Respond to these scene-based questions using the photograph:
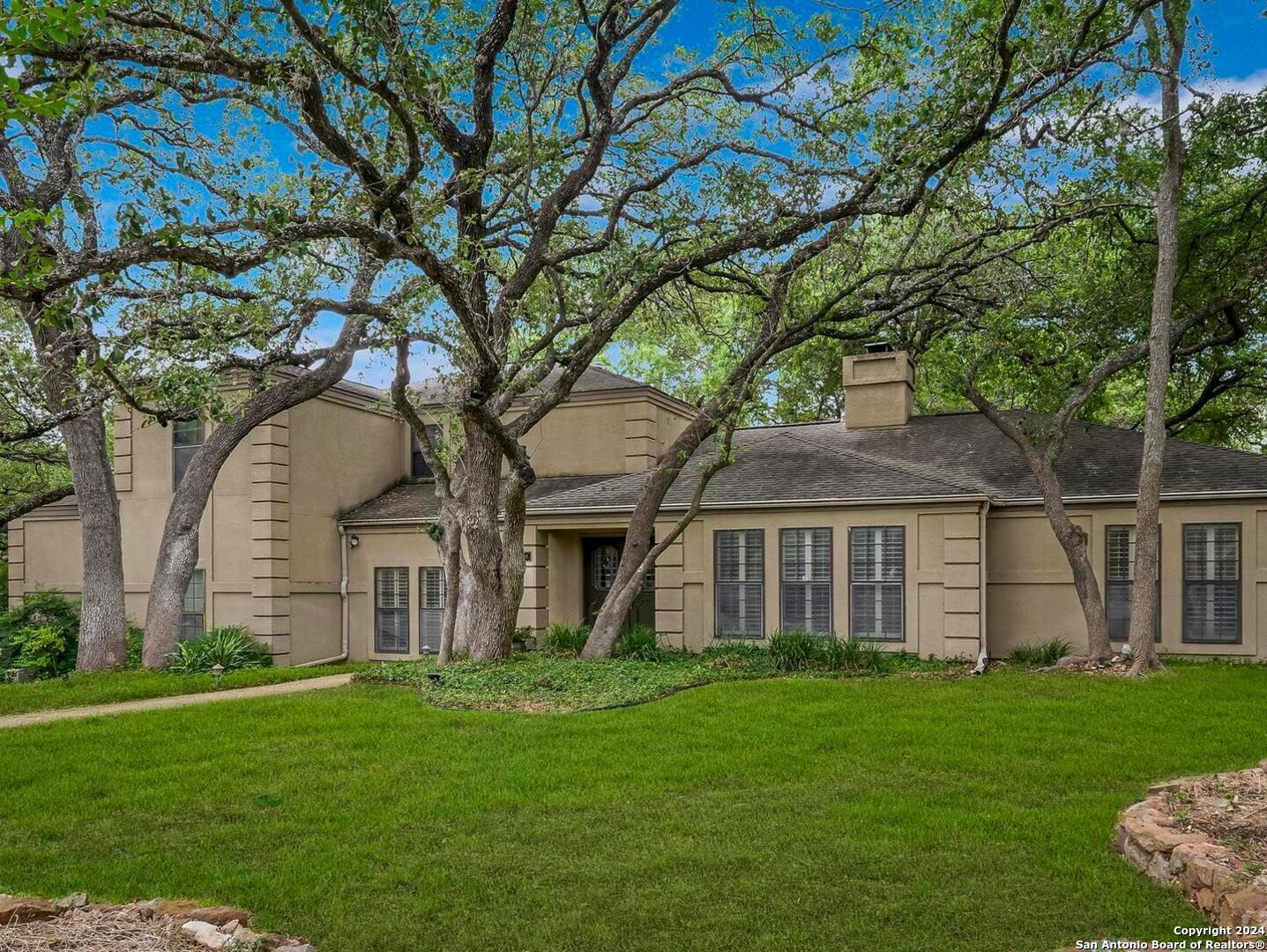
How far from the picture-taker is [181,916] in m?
4.59

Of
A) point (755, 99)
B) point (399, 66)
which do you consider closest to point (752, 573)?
point (755, 99)

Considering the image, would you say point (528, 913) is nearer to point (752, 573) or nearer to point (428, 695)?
point (428, 695)

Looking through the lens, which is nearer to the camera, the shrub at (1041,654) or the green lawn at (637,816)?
the green lawn at (637,816)

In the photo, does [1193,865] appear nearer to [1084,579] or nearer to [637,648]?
[1084,579]

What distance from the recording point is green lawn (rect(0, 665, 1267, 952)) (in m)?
4.93

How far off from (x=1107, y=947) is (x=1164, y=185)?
486 inches

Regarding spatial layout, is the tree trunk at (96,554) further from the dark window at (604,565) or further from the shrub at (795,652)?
the shrub at (795,652)

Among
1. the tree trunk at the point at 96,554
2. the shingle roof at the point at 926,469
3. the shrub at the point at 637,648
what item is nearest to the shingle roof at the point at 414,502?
the shingle roof at the point at 926,469

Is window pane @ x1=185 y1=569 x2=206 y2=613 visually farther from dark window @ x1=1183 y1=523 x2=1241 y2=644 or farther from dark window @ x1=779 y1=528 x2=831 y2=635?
dark window @ x1=1183 y1=523 x2=1241 y2=644

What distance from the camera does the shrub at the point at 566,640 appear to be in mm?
15633

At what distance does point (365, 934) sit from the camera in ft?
15.7

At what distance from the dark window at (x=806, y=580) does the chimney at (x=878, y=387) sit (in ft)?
13.4

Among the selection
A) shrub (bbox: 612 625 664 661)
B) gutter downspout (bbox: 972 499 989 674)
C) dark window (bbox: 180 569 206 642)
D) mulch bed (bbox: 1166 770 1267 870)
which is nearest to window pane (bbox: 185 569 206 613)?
dark window (bbox: 180 569 206 642)

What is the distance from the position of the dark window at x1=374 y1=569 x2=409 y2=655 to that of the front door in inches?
142
